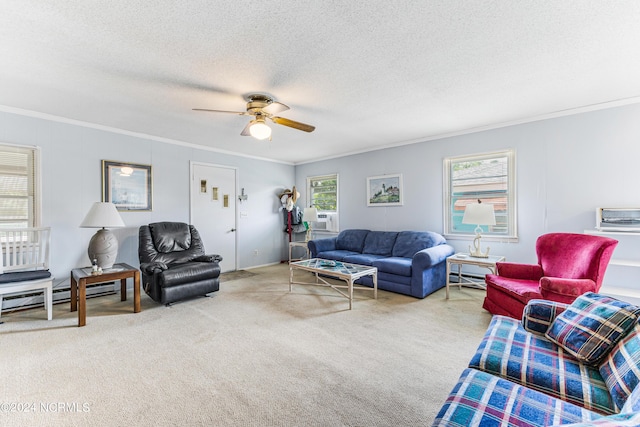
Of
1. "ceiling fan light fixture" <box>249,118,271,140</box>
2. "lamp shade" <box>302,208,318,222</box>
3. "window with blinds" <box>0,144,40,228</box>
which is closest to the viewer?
"ceiling fan light fixture" <box>249,118,271,140</box>

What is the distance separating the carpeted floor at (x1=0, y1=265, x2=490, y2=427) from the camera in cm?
171

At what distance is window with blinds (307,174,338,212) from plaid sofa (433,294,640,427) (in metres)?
4.79

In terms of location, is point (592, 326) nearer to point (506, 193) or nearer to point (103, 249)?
point (506, 193)

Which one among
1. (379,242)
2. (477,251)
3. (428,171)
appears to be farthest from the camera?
(379,242)

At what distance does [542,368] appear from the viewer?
141 centimetres

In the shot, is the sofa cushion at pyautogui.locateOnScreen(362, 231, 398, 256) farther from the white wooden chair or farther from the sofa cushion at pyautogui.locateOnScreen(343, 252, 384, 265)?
the white wooden chair

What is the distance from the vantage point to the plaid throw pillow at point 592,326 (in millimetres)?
1390

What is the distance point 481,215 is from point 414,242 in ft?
3.73

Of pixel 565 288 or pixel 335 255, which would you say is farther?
pixel 335 255

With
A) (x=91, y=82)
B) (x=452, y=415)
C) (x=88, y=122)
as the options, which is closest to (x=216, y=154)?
(x=88, y=122)

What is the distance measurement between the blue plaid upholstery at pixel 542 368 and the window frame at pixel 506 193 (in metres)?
2.73

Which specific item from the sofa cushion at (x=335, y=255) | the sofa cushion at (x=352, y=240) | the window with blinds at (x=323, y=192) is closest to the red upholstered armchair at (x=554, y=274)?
the sofa cushion at (x=335, y=255)

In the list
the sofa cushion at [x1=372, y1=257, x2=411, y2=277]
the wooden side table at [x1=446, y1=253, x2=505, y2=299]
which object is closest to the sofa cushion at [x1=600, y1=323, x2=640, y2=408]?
the wooden side table at [x1=446, y1=253, x2=505, y2=299]

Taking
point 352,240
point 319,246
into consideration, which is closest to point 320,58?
point 319,246
